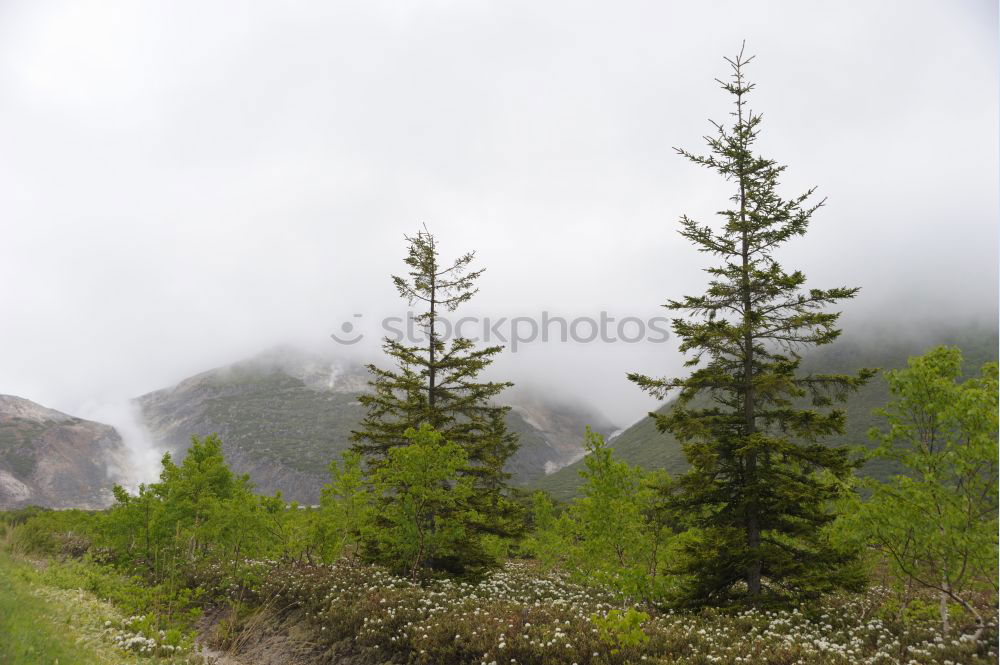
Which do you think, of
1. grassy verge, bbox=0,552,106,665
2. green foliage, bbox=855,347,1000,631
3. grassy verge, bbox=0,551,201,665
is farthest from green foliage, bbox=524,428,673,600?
grassy verge, bbox=0,552,106,665

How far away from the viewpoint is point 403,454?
17.8m

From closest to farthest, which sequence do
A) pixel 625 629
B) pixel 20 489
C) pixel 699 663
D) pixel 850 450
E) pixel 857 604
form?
pixel 699 663, pixel 625 629, pixel 850 450, pixel 857 604, pixel 20 489

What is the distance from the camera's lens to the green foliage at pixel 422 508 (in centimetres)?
1773

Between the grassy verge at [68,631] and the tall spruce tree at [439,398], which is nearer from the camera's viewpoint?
the grassy verge at [68,631]

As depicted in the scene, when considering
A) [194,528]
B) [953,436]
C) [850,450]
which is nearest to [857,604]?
[850,450]

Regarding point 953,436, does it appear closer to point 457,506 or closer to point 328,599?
point 457,506

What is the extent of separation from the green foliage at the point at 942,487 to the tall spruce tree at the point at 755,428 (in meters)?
2.32

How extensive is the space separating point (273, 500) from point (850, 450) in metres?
20.7

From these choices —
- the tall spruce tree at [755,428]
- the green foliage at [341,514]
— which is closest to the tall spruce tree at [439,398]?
the green foliage at [341,514]

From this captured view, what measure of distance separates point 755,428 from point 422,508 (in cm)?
1133

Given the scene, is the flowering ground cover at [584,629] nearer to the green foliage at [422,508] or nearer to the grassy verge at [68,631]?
the green foliage at [422,508]

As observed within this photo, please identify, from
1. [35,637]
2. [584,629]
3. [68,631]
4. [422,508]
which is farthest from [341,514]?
[35,637]

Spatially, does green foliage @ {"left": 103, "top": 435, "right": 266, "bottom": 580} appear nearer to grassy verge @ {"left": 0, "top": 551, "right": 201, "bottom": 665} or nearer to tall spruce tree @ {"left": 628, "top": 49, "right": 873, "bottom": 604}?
grassy verge @ {"left": 0, "top": 551, "right": 201, "bottom": 665}

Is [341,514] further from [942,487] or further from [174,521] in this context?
[942,487]
